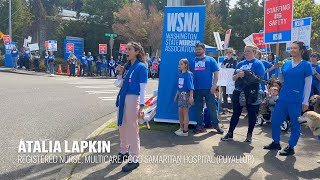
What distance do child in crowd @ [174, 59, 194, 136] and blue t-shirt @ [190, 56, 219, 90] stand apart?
26 cm

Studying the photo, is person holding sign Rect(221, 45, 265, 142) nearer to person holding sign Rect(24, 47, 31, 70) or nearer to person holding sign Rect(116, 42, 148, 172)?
person holding sign Rect(116, 42, 148, 172)

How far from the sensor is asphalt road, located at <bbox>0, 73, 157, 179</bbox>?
577cm

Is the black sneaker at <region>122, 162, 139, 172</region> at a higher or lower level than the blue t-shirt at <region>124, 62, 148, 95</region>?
lower

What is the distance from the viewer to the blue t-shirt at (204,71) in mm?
7809

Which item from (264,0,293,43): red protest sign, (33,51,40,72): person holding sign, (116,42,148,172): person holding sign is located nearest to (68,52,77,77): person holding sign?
(33,51,40,72): person holding sign

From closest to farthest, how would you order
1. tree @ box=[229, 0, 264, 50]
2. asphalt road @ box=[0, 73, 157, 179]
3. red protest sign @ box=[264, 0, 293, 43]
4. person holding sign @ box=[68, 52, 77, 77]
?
asphalt road @ box=[0, 73, 157, 179], red protest sign @ box=[264, 0, 293, 43], person holding sign @ box=[68, 52, 77, 77], tree @ box=[229, 0, 264, 50]

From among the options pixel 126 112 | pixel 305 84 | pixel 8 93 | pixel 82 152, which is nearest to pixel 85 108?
pixel 8 93

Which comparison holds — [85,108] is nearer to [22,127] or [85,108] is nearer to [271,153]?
[22,127]

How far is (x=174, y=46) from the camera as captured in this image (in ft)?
27.8

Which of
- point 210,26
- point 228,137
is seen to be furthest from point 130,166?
point 210,26

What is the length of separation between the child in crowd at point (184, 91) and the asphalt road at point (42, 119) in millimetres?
2150

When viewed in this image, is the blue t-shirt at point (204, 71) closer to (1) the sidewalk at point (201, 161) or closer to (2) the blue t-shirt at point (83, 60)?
(1) the sidewalk at point (201, 161)

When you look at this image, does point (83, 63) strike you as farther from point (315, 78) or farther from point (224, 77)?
point (315, 78)

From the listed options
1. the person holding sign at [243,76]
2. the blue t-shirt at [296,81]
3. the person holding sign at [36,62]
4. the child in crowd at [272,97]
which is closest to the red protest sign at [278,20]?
the child in crowd at [272,97]
